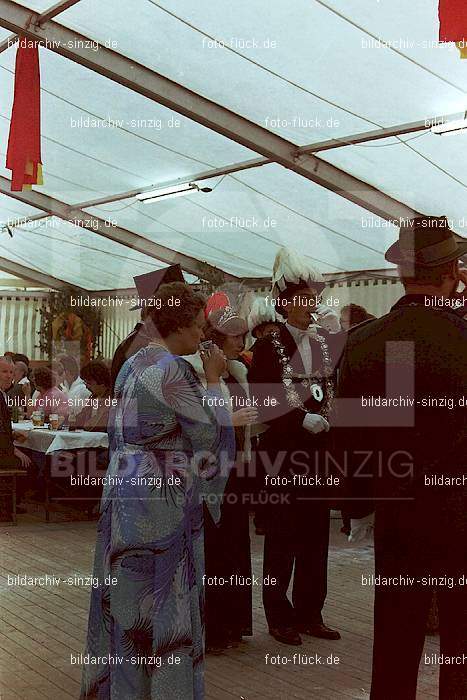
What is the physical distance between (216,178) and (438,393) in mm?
8420

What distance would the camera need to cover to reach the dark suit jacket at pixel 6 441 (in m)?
7.17

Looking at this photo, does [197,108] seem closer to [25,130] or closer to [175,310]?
[25,130]

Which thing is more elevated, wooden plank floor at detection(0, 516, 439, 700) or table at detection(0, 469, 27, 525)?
table at detection(0, 469, 27, 525)

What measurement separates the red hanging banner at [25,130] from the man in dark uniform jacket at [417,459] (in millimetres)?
3323

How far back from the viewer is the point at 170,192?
1095 cm

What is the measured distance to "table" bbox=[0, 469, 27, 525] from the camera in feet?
23.7

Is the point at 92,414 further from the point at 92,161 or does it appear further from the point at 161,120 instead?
the point at 92,161

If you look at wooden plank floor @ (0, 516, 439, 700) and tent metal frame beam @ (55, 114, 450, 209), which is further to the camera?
tent metal frame beam @ (55, 114, 450, 209)

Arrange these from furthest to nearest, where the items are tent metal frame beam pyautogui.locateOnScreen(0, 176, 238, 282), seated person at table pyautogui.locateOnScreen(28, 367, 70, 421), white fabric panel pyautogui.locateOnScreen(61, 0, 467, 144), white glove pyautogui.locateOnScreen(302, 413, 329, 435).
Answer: tent metal frame beam pyautogui.locateOnScreen(0, 176, 238, 282), seated person at table pyautogui.locateOnScreen(28, 367, 70, 421), white fabric panel pyautogui.locateOnScreen(61, 0, 467, 144), white glove pyautogui.locateOnScreen(302, 413, 329, 435)

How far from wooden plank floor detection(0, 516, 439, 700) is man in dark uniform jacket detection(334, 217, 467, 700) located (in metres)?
1.19

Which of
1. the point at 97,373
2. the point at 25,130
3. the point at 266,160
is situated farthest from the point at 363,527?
the point at 266,160

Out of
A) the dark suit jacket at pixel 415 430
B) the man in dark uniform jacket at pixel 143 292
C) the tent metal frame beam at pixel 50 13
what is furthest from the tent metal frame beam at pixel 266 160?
the dark suit jacket at pixel 415 430


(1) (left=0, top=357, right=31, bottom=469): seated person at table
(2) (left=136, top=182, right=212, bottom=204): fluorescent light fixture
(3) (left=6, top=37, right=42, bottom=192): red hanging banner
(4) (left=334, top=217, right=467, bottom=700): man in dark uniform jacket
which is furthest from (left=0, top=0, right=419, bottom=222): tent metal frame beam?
(4) (left=334, top=217, right=467, bottom=700): man in dark uniform jacket

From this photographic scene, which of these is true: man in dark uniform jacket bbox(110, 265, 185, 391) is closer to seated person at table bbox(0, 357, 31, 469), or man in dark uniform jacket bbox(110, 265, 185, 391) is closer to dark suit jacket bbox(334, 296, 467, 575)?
dark suit jacket bbox(334, 296, 467, 575)
